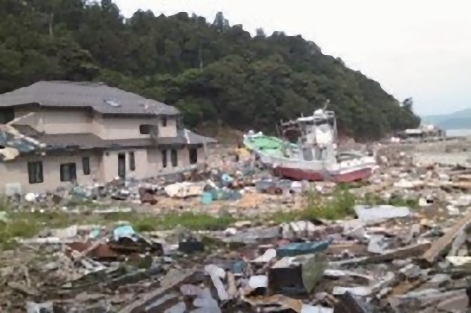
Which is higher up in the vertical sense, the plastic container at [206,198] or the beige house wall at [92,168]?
the beige house wall at [92,168]

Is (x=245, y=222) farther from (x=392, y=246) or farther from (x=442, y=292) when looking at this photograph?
(x=442, y=292)

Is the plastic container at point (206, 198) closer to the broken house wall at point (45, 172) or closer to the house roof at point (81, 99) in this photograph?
the broken house wall at point (45, 172)

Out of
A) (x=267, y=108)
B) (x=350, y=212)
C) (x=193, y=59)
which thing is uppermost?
(x=193, y=59)

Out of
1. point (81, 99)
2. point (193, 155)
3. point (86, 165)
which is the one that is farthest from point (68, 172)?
point (193, 155)

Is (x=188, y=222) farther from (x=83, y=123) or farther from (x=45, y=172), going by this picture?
(x=83, y=123)

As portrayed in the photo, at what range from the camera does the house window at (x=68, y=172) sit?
30.4 meters

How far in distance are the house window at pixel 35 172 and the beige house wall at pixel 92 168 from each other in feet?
0.48

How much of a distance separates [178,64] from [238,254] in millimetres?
64113

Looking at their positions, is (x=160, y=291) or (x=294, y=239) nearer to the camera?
(x=160, y=291)

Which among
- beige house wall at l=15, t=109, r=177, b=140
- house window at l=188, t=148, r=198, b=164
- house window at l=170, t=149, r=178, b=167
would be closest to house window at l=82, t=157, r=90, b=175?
beige house wall at l=15, t=109, r=177, b=140

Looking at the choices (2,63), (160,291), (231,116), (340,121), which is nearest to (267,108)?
(231,116)

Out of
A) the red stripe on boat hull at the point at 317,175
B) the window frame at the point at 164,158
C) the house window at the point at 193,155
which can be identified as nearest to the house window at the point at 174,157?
the window frame at the point at 164,158

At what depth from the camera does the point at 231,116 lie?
219 ft

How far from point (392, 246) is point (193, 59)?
66872 millimetres
